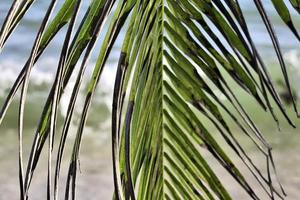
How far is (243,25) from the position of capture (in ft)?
1.24

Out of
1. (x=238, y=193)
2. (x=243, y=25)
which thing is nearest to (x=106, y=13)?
(x=243, y=25)

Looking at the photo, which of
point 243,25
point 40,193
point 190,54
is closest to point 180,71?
point 190,54

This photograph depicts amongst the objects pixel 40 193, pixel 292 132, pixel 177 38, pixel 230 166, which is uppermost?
pixel 292 132

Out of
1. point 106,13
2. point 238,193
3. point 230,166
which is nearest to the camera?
point 106,13

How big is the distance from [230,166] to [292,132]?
3.03 ft

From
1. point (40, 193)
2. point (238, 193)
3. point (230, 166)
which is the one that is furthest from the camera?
Result: point (238, 193)

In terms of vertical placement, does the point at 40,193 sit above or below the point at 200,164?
above

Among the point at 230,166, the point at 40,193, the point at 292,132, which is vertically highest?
the point at 292,132

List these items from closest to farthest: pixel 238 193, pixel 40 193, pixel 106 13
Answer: pixel 106 13 < pixel 40 193 < pixel 238 193

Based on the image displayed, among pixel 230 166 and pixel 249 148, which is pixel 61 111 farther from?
pixel 230 166

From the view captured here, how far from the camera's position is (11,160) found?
4.39 feet

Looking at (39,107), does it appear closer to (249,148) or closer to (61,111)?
(61,111)

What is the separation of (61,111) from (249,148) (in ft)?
1.47

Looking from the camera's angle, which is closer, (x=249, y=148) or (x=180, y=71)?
(x=180, y=71)
